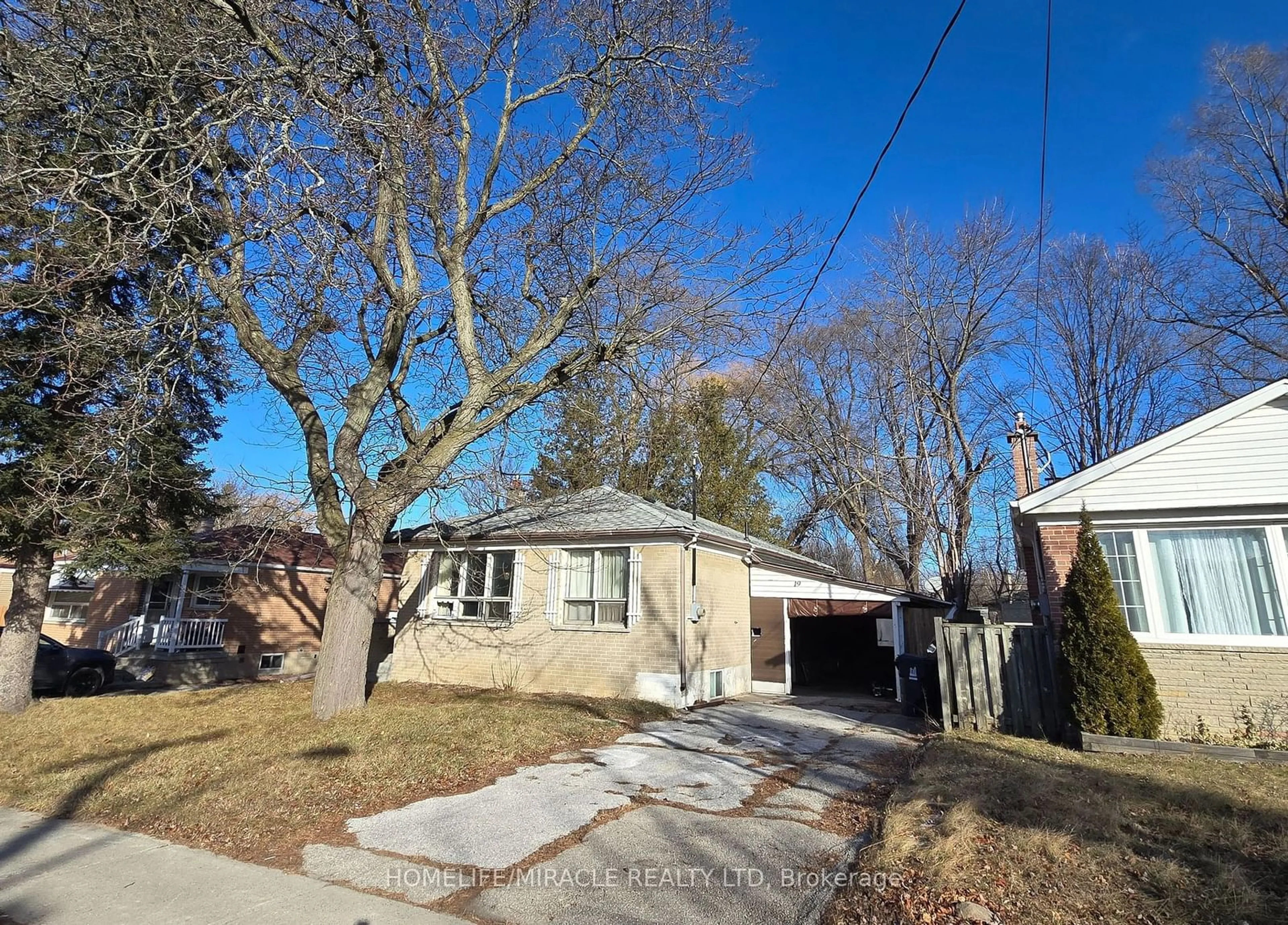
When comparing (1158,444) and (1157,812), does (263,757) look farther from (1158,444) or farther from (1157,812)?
(1158,444)

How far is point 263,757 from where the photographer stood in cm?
711

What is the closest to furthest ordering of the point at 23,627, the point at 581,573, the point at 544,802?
the point at 544,802, the point at 23,627, the point at 581,573

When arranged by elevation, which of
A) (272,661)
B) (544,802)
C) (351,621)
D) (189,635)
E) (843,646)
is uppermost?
(351,621)

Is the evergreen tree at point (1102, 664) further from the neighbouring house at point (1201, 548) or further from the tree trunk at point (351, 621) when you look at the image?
the tree trunk at point (351, 621)

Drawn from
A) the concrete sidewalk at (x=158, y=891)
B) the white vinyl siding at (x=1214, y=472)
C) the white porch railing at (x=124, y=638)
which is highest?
the white vinyl siding at (x=1214, y=472)

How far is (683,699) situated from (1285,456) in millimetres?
9722

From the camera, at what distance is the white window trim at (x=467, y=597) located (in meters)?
13.9

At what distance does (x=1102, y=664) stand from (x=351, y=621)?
1031 cm

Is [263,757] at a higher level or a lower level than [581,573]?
lower

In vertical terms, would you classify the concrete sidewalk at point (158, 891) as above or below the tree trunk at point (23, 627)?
below

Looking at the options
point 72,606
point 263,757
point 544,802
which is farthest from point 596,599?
point 72,606

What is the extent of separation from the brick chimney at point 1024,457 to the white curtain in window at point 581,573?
885 cm

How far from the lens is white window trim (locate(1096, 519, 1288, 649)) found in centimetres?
819

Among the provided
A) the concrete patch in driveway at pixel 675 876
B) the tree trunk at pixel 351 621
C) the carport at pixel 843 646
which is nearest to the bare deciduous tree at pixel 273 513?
the tree trunk at pixel 351 621
